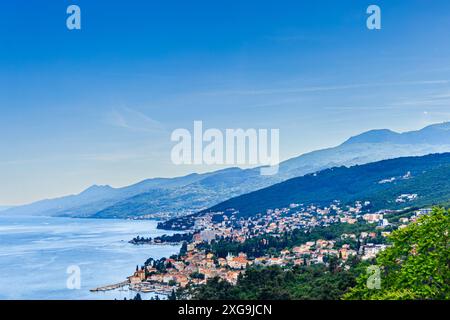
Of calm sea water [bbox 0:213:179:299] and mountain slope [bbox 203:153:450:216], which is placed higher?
mountain slope [bbox 203:153:450:216]

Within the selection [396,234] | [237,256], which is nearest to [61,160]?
[396,234]

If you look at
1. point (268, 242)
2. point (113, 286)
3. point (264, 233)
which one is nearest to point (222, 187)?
point (268, 242)

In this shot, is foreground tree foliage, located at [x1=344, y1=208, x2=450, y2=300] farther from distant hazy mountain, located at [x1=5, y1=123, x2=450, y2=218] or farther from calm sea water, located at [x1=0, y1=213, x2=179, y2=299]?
distant hazy mountain, located at [x1=5, y1=123, x2=450, y2=218]

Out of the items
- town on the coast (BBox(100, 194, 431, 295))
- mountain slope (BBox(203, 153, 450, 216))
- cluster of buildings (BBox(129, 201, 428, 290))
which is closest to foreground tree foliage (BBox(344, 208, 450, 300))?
cluster of buildings (BBox(129, 201, 428, 290))

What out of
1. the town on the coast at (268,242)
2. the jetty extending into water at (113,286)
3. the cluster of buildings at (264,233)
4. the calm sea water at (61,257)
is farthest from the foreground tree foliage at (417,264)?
the jetty extending into water at (113,286)

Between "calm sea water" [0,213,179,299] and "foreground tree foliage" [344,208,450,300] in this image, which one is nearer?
"foreground tree foliage" [344,208,450,300]

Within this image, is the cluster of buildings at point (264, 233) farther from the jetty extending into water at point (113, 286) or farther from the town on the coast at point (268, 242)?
the jetty extending into water at point (113, 286)
